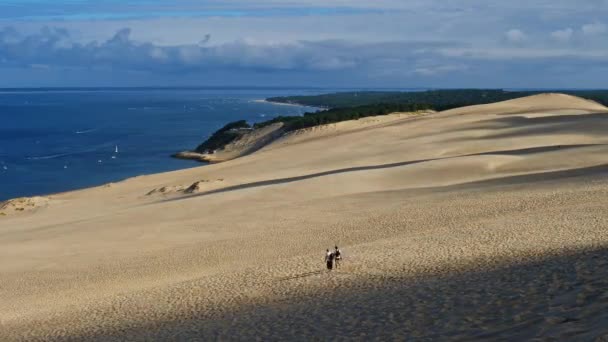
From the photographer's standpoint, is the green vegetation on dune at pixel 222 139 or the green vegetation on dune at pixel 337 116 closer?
the green vegetation on dune at pixel 337 116

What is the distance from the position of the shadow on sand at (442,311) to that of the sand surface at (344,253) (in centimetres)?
5

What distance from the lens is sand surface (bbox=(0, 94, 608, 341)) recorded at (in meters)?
12.3

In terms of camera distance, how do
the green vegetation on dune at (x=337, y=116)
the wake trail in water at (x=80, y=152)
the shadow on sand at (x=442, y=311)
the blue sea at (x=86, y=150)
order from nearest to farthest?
1. the shadow on sand at (x=442, y=311)
2. the blue sea at (x=86, y=150)
3. the green vegetation on dune at (x=337, y=116)
4. the wake trail in water at (x=80, y=152)

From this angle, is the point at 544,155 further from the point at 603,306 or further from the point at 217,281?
the point at 603,306

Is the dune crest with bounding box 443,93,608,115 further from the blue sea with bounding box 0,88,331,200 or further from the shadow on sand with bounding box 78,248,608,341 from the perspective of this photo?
the shadow on sand with bounding box 78,248,608,341

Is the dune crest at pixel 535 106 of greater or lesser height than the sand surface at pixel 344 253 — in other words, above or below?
above

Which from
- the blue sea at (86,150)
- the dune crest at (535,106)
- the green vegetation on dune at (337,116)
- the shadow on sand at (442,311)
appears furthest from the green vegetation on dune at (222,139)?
the shadow on sand at (442,311)

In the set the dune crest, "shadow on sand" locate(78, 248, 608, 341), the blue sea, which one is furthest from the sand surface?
the dune crest

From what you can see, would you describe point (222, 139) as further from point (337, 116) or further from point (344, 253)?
point (344, 253)

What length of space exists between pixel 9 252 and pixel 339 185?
48.8ft

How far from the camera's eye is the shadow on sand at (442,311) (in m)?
10.1

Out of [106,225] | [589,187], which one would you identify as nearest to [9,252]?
[106,225]

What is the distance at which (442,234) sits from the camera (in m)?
21.3

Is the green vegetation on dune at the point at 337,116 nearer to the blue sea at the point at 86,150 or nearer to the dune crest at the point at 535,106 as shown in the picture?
the blue sea at the point at 86,150
